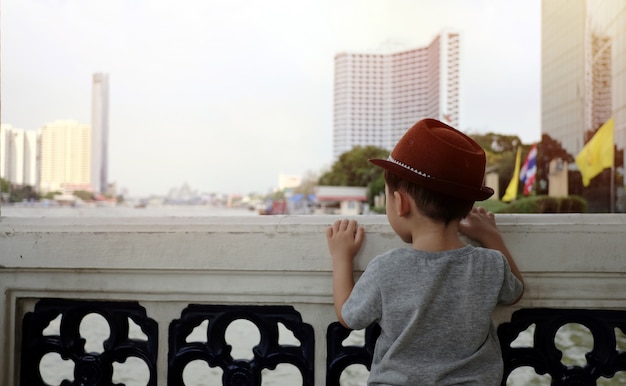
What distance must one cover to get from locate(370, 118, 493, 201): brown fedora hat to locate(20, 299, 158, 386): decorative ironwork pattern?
82 centimetres

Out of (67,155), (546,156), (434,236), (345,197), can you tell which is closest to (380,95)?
(345,197)

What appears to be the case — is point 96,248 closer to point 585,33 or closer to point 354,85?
point 585,33

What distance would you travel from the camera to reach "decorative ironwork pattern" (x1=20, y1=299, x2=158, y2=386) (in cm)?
155

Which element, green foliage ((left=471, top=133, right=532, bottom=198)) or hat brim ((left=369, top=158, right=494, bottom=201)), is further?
green foliage ((left=471, top=133, right=532, bottom=198))

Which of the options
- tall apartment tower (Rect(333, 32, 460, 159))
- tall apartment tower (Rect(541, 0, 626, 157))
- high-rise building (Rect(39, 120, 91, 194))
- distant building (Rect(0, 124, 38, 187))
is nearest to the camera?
distant building (Rect(0, 124, 38, 187))

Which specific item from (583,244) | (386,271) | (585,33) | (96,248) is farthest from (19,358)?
(585,33)

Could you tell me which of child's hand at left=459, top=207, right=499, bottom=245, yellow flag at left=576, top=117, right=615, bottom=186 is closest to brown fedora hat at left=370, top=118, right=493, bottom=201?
child's hand at left=459, top=207, right=499, bottom=245

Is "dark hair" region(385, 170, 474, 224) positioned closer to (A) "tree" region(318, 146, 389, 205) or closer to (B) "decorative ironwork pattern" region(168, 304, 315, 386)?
(B) "decorative ironwork pattern" region(168, 304, 315, 386)

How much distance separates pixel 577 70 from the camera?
16.0 meters

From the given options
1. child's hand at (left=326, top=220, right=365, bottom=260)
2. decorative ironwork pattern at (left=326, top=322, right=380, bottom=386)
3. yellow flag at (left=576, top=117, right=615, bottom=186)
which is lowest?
decorative ironwork pattern at (left=326, top=322, right=380, bottom=386)

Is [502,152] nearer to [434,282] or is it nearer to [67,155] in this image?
[67,155]

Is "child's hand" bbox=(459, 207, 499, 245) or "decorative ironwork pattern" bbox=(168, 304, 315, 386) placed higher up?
"child's hand" bbox=(459, 207, 499, 245)

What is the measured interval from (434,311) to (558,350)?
1.42 feet

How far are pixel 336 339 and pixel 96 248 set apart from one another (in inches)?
27.6
